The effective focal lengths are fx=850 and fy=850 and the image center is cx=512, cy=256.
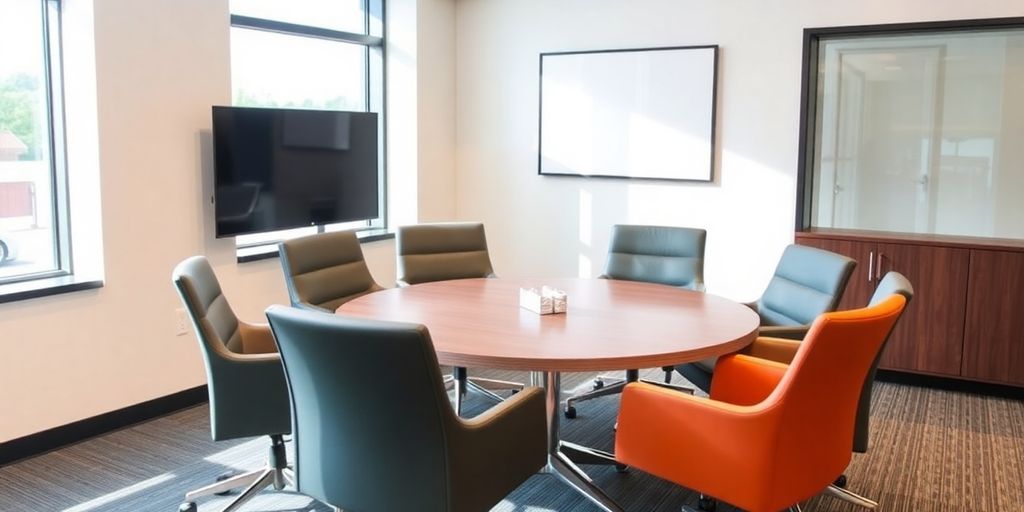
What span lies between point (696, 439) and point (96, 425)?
2.84 m

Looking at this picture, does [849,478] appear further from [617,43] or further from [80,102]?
[80,102]

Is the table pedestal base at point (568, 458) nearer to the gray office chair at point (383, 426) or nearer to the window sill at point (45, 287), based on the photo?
the gray office chair at point (383, 426)

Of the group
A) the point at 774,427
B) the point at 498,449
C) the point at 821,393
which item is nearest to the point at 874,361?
the point at 821,393

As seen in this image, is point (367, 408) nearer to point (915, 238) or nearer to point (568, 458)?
point (568, 458)

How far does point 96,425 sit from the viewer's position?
3.89m

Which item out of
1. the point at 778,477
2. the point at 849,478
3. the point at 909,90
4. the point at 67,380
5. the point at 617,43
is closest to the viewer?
the point at 778,477

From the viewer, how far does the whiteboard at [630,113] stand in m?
5.33

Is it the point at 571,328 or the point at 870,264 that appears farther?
the point at 870,264

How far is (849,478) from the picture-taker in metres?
3.47

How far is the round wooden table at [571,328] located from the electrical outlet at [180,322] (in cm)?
124

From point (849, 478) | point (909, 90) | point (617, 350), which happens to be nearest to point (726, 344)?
point (617, 350)

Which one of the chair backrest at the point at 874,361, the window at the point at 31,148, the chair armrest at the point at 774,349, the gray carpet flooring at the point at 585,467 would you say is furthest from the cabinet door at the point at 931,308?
the window at the point at 31,148

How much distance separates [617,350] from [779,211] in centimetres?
290

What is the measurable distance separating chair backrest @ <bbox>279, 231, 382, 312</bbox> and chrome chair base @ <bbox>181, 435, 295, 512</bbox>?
0.77 m
